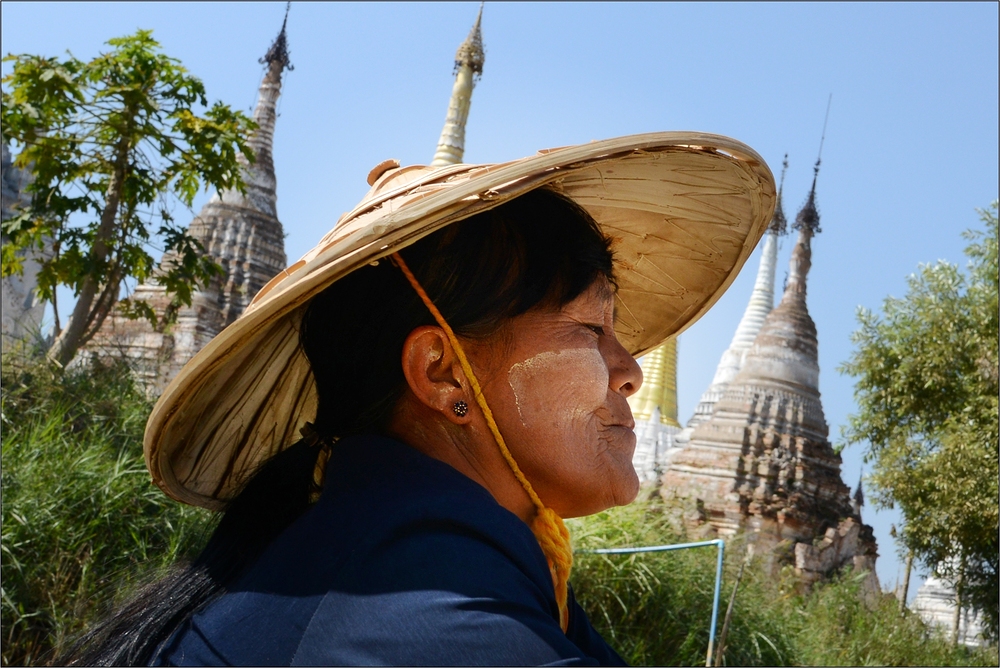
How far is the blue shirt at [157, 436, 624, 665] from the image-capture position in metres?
1.15

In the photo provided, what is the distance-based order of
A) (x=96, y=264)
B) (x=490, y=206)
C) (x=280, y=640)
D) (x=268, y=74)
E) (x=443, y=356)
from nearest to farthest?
(x=280, y=640) → (x=490, y=206) → (x=443, y=356) → (x=96, y=264) → (x=268, y=74)

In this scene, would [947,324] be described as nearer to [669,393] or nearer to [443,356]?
[669,393]

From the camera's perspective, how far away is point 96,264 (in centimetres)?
713

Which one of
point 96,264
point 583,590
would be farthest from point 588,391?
point 96,264

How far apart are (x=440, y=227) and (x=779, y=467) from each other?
12844mm

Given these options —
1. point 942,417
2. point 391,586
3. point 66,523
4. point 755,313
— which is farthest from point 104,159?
point 755,313

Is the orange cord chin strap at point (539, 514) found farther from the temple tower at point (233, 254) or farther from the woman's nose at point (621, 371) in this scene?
the temple tower at point (233, 254)

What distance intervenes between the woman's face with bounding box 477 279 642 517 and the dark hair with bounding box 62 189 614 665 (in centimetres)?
5

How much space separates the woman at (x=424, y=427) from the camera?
3.98ft

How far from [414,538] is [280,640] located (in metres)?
0.21

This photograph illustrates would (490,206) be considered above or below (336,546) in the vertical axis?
above

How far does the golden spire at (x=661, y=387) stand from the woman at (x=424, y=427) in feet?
58.1

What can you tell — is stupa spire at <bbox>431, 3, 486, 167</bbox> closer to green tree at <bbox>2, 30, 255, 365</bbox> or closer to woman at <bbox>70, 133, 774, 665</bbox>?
green tree at <bbox>2, 30, 255, 365</bbox>

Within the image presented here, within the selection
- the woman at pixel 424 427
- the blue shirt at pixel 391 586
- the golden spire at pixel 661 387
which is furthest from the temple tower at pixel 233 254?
the blue shirt at pixel 391 586
